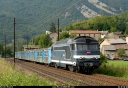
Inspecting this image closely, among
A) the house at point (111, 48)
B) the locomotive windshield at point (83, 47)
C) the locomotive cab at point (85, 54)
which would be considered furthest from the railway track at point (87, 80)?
the house at point (111, 48)

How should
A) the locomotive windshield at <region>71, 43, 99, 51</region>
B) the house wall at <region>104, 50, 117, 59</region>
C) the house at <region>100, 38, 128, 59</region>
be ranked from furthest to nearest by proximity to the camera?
1. the house at <region>100, 38, 128, 59</region>
2. the house wall at <region>104, 50, 117, 59</region>
3. the locomotive windshield at <region>71, 43, 99, 51</region>

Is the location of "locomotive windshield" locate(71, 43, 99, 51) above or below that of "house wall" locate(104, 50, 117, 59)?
above

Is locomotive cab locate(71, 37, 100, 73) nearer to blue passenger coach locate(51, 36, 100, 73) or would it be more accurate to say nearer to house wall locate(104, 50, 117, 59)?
blue passenger coach locate(51, 36, 100, 73)

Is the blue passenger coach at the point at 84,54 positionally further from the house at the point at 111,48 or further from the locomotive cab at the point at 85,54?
the house at the point at 111,48

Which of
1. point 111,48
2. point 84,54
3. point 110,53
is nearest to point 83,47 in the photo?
point 84,54

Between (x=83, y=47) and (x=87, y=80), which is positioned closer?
(x=87, y=80)

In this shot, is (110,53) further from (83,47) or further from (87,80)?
(87,80)

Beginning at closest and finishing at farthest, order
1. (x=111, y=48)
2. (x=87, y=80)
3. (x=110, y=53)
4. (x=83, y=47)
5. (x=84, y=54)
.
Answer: (x=87, y=80)
(x=84, y=54)
(x=83, y=47)
(x=110, y=53)
(x=111, y=48)

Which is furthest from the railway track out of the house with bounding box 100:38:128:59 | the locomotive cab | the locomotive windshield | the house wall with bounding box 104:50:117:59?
the house with bounding box 100:38:128:59

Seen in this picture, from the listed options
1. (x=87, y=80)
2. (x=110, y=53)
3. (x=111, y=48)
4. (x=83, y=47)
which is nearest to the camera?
(x=87, y=80)

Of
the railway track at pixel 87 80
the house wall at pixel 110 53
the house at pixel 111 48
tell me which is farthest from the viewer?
the house at pixel 111 48

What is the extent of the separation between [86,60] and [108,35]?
530 feet

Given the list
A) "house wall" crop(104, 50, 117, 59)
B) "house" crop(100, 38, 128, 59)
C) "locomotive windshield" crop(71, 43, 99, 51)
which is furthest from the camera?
"house" crop(100, 38, 128, 59)

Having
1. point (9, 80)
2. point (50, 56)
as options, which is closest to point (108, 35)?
point (50, 56)
